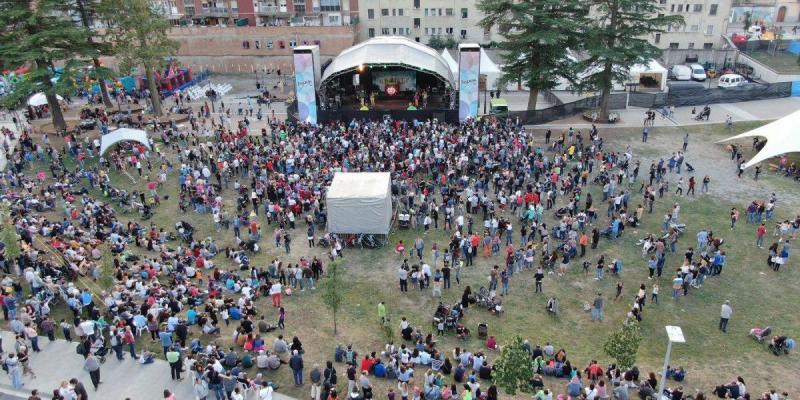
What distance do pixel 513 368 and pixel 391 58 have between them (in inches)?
1201

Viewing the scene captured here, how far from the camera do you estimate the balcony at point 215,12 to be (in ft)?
204

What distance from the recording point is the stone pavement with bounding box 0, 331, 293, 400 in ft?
53.8

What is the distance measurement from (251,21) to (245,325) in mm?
49763

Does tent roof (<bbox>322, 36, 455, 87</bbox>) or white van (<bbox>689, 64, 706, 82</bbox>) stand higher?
tent roof (<bbox>322, 36, 455, 87</bbox>)

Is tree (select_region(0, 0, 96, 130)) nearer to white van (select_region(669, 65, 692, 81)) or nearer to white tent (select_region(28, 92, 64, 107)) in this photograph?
white tent (select_region(28, 92, 64, 107))

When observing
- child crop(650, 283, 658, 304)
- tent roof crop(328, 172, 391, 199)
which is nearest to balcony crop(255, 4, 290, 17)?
tent roof crop(328, 172, 391, 199)

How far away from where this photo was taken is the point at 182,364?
1714cm

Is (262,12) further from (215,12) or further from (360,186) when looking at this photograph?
(360,186)

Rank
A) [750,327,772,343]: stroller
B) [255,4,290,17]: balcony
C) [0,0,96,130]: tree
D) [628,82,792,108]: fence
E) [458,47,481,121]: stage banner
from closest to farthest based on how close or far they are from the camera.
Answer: [750,327,772,343]: stroller → [0,0,96,130]: tree → [458,47,481,121]: stage banner → [628,82,792,108]: fence → [255,4,290,17]: balcony

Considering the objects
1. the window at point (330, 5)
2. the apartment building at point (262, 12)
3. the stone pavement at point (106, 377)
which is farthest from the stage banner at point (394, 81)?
the stone pavement at point (106, 377)

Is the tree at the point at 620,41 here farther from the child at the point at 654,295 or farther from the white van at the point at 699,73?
the child at the point at 654,295

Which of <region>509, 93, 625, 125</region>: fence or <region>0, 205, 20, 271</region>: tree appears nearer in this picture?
<region>0, 205, 20, 271</region>: tree

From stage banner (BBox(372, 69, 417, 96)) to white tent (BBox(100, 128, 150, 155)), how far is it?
60.8 ft

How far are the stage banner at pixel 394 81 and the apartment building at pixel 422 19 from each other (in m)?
15.2
